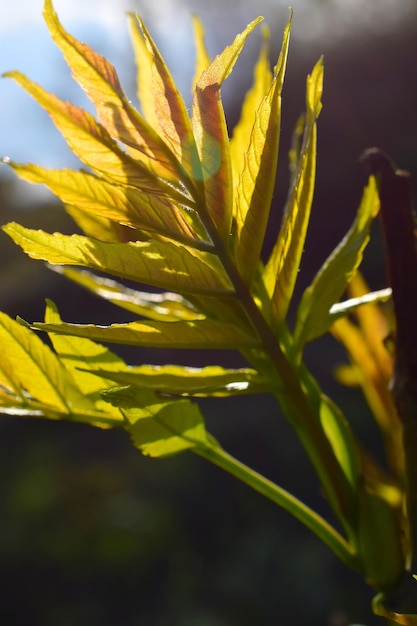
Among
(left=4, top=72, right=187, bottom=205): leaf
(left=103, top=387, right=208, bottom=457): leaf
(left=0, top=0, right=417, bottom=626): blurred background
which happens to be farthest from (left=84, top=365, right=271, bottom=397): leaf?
(left=0, top=0, right=417, bottom=626): blurred background

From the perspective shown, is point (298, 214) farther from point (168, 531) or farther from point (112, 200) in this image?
point (168, 531)

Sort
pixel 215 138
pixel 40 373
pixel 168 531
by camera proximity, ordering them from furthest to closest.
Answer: pixel 168 531
pixel 40 373
pixel 215 138

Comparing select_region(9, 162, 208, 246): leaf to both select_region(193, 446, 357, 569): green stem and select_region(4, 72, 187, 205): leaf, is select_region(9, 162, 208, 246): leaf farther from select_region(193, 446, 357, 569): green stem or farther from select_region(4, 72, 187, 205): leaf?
select_region(193, 446, 357, 569): green stem

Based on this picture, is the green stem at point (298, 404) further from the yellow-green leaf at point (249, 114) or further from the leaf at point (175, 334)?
the yellow-green leaf at point (249, 114)

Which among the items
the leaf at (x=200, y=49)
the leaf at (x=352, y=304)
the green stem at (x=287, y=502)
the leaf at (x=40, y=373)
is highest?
the leaf at (x=200, y=49)

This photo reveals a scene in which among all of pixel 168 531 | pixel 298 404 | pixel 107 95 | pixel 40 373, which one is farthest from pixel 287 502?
pixel 168 531

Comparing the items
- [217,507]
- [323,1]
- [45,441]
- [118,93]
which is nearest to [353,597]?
[217,507]

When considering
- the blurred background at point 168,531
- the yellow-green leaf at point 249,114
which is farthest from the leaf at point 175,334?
the blurred background at point 168,531
